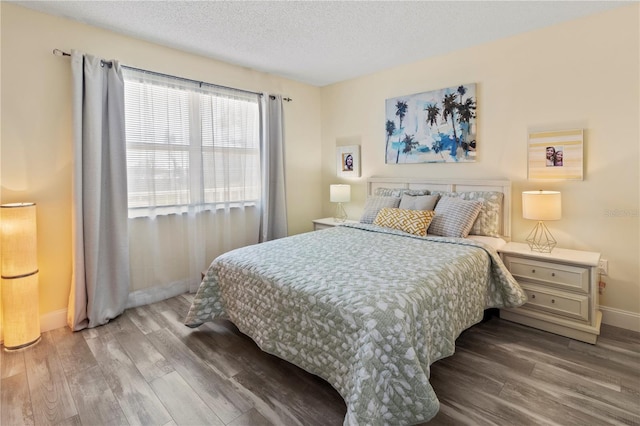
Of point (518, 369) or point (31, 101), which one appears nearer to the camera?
point (518, 369)

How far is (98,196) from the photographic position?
2713 millimetres

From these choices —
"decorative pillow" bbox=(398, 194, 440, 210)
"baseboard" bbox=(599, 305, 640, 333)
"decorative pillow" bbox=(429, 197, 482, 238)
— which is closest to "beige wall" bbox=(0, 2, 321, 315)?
"decorative pillow" bbox=(398, 194, 440, 210)

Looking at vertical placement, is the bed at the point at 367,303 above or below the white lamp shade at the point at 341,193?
below

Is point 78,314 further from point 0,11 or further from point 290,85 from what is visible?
point 290,85

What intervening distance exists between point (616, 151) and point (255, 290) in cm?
289

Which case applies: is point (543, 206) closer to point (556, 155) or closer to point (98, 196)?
point (556, 155)

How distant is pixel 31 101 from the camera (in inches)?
99.1

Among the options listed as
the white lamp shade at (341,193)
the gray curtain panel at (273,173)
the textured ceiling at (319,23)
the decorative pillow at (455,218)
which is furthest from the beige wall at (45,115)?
the decorative pillow at (455,218)

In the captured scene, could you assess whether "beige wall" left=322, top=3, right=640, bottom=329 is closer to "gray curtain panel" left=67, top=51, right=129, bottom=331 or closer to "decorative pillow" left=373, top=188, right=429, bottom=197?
"decorative pillow" left=373, top=188, right=429, bottom=197

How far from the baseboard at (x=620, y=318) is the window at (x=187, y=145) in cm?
349

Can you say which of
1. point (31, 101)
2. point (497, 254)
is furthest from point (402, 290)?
point (31, 101)

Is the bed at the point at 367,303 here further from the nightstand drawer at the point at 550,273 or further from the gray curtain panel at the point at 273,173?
the gray curtain panel at the point at 273,173

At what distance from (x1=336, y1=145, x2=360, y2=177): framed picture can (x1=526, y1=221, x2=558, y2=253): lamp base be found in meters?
2.05

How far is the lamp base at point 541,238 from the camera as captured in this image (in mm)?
2850
